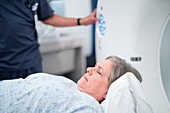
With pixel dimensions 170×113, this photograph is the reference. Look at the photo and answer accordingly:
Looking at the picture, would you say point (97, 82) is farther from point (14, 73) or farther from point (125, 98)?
point (14, 73)

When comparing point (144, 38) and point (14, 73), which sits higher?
point (144, 38)

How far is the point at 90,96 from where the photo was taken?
1057mm

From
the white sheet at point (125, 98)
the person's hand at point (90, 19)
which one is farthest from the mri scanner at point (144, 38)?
the white sheet at point (125, 98)

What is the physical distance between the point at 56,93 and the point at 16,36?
580 mm

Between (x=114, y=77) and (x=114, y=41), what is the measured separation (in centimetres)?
46

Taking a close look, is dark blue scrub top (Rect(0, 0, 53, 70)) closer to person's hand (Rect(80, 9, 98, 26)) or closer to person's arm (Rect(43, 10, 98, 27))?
person's arm (Rect(43, 10, 98, 27))

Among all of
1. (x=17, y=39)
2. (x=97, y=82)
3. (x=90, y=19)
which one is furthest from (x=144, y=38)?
(x=17, y=39)

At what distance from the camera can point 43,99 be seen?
968mm

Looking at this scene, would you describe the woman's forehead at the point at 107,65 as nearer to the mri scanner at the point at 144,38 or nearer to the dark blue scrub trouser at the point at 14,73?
the mri scanner at the point at 144,38

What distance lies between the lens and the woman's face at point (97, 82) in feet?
3.64

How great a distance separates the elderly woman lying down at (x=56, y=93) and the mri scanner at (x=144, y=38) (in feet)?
1.33

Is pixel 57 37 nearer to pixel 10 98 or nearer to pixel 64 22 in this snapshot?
pixel 64 22

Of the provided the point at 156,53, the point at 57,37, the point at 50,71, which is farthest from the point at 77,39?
the point at 156,53

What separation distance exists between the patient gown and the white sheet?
5 centimetres
